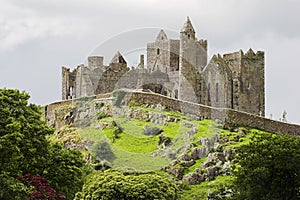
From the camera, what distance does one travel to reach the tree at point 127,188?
1767 inches

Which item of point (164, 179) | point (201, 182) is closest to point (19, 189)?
point (164, 179)

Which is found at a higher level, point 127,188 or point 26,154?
point 26,154

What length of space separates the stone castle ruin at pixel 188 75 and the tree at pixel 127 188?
29.0 metres

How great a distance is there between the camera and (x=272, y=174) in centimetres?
4394

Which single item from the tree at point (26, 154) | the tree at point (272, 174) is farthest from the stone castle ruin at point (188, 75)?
the tree at point (272, 174)

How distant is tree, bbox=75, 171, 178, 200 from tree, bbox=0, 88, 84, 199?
1752 mm

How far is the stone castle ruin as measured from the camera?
7644 cm

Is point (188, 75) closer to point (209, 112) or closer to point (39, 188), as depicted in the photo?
point (209, 112)

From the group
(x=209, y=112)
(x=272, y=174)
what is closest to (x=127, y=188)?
Answer: (x=272, y=174)

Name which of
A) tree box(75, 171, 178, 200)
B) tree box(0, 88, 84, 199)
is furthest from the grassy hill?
tree box(0, 88, 84, 199)

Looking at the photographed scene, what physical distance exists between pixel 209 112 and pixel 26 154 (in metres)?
27.1

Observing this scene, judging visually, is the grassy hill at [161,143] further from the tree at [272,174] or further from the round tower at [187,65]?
the round tower at [187,65]

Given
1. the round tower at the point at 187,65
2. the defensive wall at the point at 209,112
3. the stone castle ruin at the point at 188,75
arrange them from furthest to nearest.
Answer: the stone castle ruin at the point at 188,75 → the round tower at the point at 187,65 → the defensive wall at the point at 209,112

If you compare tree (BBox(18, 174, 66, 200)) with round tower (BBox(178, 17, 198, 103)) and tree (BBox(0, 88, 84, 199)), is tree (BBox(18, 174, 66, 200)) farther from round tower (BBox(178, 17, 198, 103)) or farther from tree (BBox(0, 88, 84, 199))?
round tower (BBox(178, 17, 198, 103))
